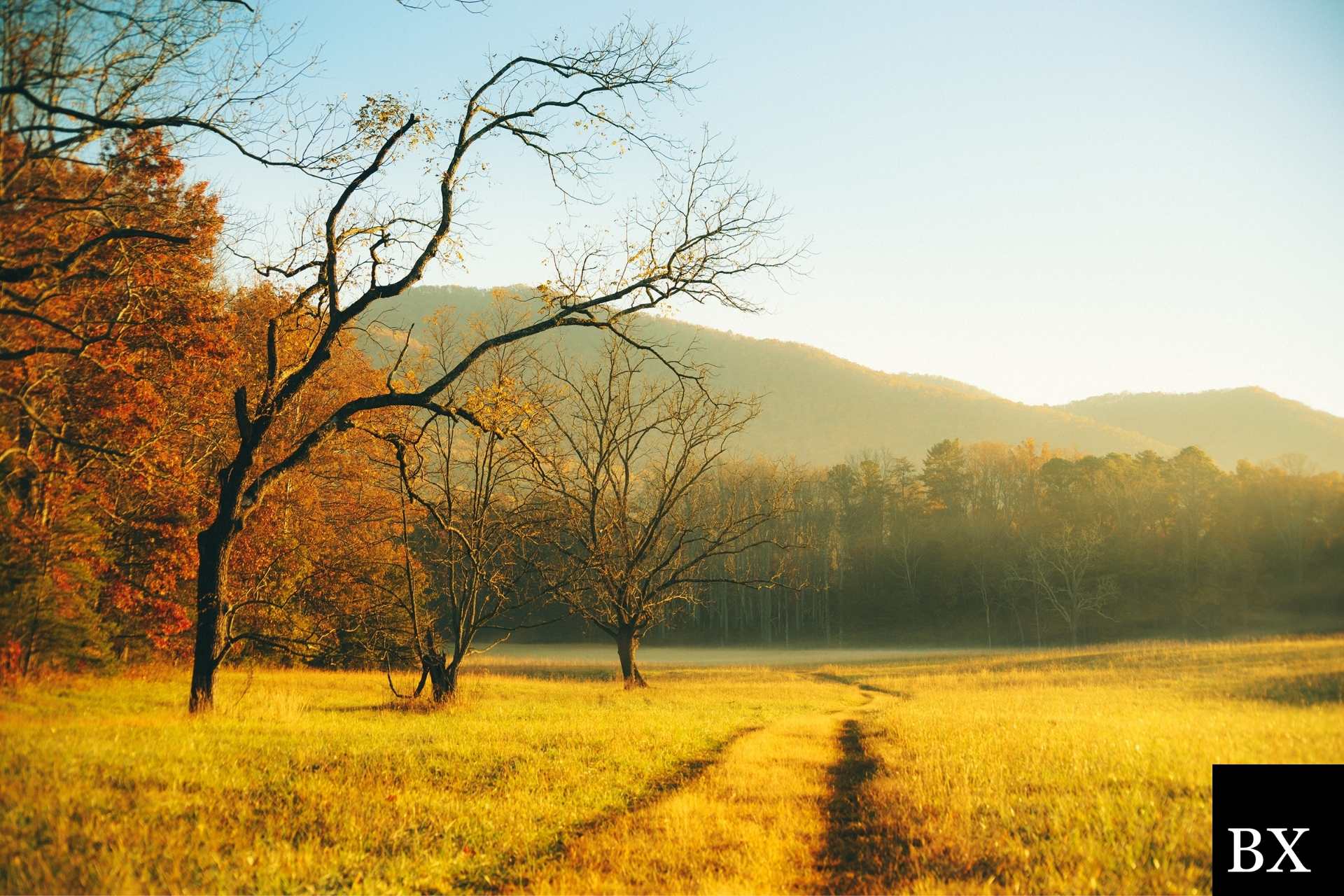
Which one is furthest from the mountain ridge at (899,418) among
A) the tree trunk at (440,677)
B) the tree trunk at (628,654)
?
the tree trunk at (440,677)

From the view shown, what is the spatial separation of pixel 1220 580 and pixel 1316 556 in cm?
1895

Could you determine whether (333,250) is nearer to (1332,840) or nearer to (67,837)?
(67,837)

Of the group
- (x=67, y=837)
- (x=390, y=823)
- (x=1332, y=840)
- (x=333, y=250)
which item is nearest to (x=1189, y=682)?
(x=1332, y=840)

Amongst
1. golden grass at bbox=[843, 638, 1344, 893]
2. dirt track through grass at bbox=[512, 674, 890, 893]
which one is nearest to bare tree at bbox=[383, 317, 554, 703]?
dirt track through grass at bbox=[512, 674, 890, 893]

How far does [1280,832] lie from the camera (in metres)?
4.79

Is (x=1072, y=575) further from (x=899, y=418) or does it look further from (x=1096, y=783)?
(x=899, y=418)

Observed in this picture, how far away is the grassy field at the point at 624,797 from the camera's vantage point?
199 inches

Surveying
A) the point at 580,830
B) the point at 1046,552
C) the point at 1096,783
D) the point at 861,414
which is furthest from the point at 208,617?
the point at 861,414

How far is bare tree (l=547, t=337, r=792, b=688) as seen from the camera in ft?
90.3

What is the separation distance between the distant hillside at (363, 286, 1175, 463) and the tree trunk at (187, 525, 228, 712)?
465ft

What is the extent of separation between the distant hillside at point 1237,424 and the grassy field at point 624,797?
75.5 metres

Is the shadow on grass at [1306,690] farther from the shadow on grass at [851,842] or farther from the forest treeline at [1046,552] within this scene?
the forest treeline at [1046,552]

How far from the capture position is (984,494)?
87.1m

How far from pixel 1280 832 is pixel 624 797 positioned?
5.78 metres
